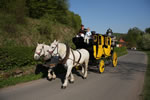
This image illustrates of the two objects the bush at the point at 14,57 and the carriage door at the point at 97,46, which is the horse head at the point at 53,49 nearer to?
the bush at the point at 14,57

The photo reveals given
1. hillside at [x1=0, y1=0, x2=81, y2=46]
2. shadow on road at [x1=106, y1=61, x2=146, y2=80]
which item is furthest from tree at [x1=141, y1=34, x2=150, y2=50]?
shadow on road at [x1=106, y1=61, x2=146, y2=80]

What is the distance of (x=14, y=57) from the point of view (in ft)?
20.7

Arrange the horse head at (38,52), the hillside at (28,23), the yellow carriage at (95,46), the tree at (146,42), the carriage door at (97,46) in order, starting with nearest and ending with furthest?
the horse head at (38,52), the yellow carriage at (95,46), the carriage door at (97,46), the hillside at (28,23), the tree at (146,42)

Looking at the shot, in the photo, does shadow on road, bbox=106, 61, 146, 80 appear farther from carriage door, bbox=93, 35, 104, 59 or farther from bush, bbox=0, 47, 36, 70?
bush, bbox=0, 47, 36, 70

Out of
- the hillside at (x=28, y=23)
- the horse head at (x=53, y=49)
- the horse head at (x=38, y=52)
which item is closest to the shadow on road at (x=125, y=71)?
the horse head at (x=53, y=49)

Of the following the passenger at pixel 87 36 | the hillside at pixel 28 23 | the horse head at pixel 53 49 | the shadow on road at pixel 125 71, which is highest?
the hillside at pixel 28 23

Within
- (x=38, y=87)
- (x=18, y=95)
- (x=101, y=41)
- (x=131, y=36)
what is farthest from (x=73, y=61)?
(x=131, y=36)

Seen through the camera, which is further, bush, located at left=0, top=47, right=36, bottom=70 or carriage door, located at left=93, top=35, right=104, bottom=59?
carriage door, located at left=93, top=35, right=104, bottom=59

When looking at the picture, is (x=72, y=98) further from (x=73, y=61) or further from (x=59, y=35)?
(x=59, y=35)

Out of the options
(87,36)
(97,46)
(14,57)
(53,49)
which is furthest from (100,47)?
(14,57)

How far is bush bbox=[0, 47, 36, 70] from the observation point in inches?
230

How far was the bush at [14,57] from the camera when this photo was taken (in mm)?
5852

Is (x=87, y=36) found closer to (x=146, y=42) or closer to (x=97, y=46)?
(x=97, y=46)

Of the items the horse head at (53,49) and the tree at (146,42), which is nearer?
the horse head at (53,49)
